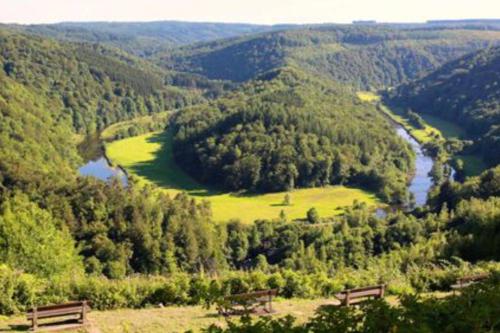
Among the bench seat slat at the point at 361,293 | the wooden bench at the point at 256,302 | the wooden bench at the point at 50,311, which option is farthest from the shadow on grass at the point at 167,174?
the wooden bench at the point at 50,311

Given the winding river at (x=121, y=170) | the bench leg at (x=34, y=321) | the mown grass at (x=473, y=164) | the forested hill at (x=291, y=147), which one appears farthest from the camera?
the mown grass at (x=473, y=164)

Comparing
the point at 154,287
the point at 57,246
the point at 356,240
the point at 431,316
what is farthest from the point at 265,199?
the point at 431,316

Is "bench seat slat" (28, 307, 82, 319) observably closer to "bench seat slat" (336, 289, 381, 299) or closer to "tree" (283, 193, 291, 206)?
"bench seat slat" (336, 289, 381, 299)

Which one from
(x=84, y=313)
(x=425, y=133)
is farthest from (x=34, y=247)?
(x=425, y=133)

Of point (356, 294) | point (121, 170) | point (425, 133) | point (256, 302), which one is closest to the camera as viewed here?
point (356, 294)

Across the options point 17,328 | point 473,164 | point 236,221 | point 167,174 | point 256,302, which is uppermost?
point 17,328

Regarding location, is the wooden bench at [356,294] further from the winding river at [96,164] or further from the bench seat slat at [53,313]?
the winding river at [96,164]

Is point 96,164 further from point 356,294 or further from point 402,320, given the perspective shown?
point 402,320
